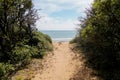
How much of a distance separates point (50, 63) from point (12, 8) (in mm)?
6013

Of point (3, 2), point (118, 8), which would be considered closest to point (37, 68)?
point (3, 2)

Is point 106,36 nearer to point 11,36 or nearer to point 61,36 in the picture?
point 11,36

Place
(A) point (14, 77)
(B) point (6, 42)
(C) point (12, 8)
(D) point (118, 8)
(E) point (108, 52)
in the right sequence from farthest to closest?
(B) point (6, 42) → (C) point (12, 8) → (E) point (108, 52) → (A) point (14, 77) → (D) point (118, 8)

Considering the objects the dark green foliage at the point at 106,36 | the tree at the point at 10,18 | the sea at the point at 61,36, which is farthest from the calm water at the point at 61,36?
the dark green foliage at the point at 106,36

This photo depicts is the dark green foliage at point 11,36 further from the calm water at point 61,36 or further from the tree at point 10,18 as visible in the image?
the calm water at point 61,36

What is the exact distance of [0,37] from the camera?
22.3 meters

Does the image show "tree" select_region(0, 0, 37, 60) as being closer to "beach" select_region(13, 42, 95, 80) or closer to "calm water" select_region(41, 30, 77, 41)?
"beach" select_region(13, 42, 95, 80)

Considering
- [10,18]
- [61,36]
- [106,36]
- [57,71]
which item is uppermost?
[10,18]

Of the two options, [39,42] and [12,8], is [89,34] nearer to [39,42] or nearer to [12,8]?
[12,8]

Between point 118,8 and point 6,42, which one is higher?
point 118,8

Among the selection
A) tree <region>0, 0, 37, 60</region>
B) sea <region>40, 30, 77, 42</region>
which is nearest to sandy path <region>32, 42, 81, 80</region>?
tree <region>0, 0, 37, 60</region>

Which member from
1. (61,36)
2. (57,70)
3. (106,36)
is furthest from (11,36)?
(61,36)

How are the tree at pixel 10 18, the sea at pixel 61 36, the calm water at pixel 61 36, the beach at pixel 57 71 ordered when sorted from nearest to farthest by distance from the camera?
the beach at pixel 57 71 < the tree at pixel 10 18 < the sea at pixel 61 36 < the calm water at pixel 61 36

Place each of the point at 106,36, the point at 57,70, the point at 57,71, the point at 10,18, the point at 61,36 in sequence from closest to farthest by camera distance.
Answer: the point at 106,36 → the point at 57,71 → the point at 57,70 → the point at 10,18 → the point at 61,36
